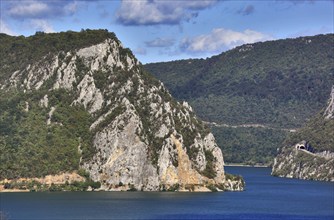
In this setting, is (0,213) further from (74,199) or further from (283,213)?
(283,213)

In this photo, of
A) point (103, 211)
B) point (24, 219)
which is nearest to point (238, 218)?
point (103, 211)

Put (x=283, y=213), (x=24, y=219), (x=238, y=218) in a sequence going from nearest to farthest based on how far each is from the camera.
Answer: (x=24, y=219) → (x=238, y=218) → (x=283, y=213)

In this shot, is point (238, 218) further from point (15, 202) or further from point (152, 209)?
point (15, 202)

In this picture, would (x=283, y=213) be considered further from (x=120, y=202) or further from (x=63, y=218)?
(x=63, y=218)

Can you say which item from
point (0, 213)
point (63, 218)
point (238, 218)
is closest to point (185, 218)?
point (238, 218)

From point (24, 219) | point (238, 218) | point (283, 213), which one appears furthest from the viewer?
point (283, 213)

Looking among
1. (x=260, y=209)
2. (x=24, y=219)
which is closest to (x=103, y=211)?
(x=24, y=219)

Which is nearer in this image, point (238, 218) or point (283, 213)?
point (238, 218)

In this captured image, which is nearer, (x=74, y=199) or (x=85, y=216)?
(x=85, y=216)
